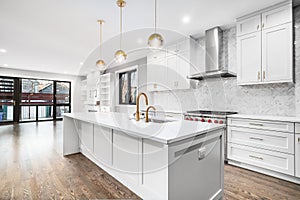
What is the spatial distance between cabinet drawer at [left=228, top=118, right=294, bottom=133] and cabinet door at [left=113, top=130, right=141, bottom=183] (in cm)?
186

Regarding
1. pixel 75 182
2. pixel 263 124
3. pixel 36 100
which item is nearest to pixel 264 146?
pixel 263 124

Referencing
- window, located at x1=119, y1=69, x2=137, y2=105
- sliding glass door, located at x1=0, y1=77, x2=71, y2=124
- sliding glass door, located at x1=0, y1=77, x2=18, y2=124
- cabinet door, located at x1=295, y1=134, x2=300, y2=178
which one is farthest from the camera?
sliding glass door, located at x1=0, y1=77, x2=71, y2=124

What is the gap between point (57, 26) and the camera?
320 centimetres

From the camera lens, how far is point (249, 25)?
2.72 m

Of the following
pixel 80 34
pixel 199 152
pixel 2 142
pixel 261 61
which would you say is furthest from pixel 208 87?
pixel 2 142

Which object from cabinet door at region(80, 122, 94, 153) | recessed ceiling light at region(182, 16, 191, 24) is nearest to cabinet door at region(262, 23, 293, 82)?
recessed ceiling light at region(182, 16, 191, 24)

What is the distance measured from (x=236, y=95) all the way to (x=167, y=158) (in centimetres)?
261

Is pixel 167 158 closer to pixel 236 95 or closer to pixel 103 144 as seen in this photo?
pixel 103 144

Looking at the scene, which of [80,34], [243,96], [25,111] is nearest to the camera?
[243,96]

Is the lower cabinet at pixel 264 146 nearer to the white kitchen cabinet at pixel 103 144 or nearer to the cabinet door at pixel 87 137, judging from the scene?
the white kitchen cabinet at pixel 103 144

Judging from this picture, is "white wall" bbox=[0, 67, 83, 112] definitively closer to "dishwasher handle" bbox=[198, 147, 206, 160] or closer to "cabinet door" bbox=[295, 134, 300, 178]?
"dishwasher handle" bbox=[198, 147, 206, 160]

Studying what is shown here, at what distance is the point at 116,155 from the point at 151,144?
2.74 feet

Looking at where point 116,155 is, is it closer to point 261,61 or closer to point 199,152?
point 199,152

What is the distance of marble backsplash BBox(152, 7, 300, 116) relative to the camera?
8.27 ft
